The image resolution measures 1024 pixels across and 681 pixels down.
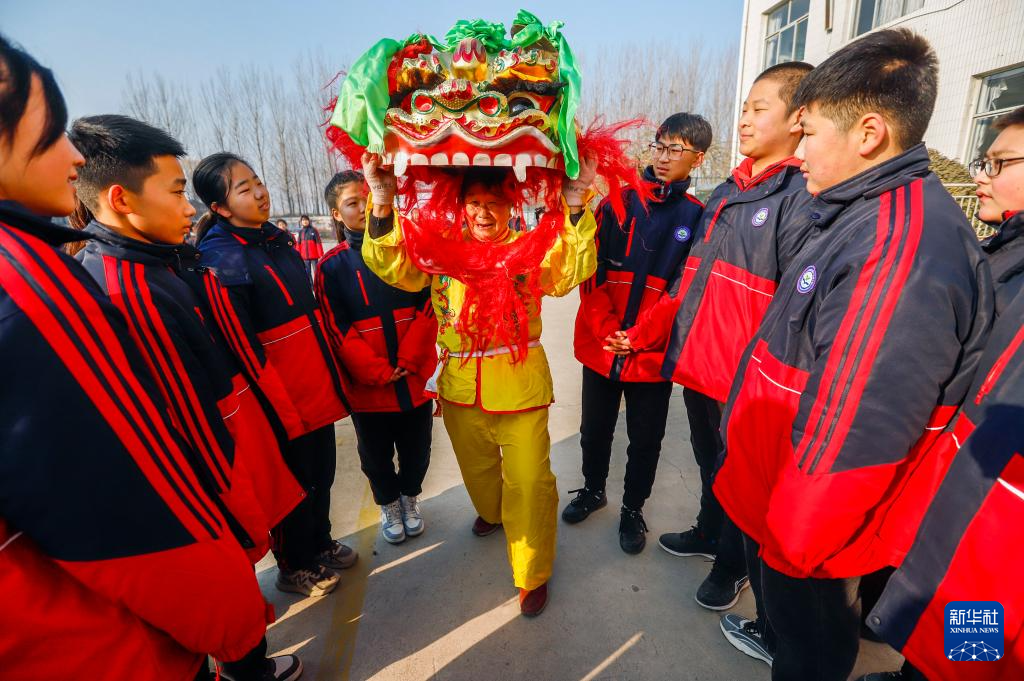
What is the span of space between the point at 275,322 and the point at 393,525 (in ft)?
4.45

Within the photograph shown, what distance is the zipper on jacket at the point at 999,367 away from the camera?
99 cm

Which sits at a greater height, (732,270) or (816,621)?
(732,270)

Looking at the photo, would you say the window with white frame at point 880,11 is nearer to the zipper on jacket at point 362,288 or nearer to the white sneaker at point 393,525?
the zipper on jacket at point 362,288

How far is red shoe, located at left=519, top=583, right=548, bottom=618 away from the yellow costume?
65 mm

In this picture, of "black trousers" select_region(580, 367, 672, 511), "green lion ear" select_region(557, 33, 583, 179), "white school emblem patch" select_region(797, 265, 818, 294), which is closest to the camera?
"white school emblem patch" select_region(797, 265, 818, 294)

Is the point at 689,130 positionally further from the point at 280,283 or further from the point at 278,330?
the point at 278,330

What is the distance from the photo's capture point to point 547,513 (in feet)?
7.06

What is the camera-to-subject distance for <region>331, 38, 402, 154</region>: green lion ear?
1.70 meters

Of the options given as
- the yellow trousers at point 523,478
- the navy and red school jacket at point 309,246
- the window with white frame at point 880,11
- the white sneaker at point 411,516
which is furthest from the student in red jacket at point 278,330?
the window with white frame at point 880,11

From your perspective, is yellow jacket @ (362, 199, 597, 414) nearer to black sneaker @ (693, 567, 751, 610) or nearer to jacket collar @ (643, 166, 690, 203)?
jacket collar @ (643, 166, 690, 203)

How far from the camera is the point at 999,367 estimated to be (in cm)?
101

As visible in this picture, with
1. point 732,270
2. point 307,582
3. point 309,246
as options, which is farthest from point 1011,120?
point 309,246

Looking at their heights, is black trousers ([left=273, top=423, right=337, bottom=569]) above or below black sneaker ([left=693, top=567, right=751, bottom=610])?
above

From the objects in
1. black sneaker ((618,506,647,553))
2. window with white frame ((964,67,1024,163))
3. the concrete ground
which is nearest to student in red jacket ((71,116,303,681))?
the concrete ground
